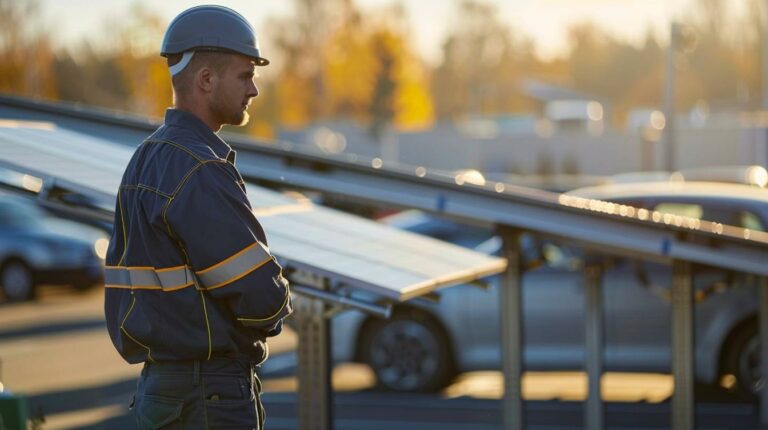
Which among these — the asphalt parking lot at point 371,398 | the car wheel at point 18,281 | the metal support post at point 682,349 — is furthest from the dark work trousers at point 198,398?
the car wheel at point 18,281

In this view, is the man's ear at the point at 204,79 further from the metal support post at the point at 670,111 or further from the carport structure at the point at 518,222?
the metal support post at the point at 670,111

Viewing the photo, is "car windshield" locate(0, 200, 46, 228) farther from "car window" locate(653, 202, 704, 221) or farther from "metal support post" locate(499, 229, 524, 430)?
"metal support post" locate(499, 229, 524, 430)

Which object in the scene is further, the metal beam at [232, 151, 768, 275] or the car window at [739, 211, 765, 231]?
the car window at [739, 211, 765, 231]

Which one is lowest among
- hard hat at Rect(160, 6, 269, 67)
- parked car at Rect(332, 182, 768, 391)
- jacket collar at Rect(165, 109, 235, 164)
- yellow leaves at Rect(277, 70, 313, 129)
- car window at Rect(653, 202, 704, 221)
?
jacket collar at Rect(165, 109, 235, 164)

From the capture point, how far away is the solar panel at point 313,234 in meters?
4.73

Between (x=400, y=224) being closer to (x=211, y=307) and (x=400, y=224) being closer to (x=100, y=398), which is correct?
(x=100, y=398)

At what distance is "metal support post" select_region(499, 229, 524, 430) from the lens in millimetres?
7008

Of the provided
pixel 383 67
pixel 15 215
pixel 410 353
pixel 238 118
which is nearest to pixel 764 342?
pixel 410 353

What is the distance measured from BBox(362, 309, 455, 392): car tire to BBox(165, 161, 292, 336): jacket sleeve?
738 cm

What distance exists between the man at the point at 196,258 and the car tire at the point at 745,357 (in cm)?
695

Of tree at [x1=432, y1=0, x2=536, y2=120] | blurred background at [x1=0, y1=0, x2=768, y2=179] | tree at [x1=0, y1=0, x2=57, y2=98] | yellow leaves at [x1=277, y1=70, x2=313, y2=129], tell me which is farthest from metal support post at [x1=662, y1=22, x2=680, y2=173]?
tree at [x1=432, y1=0, x2=536, y2=120]

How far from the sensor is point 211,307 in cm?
340

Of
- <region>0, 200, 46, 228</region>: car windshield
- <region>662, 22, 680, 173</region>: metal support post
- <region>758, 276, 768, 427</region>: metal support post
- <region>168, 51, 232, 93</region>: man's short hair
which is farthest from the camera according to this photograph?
<region>662, 22, 680, 173</region>: metal support post

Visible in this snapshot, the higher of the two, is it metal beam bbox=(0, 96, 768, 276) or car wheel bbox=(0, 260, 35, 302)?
car wheel bbox=(0, 260, 35, 302)
